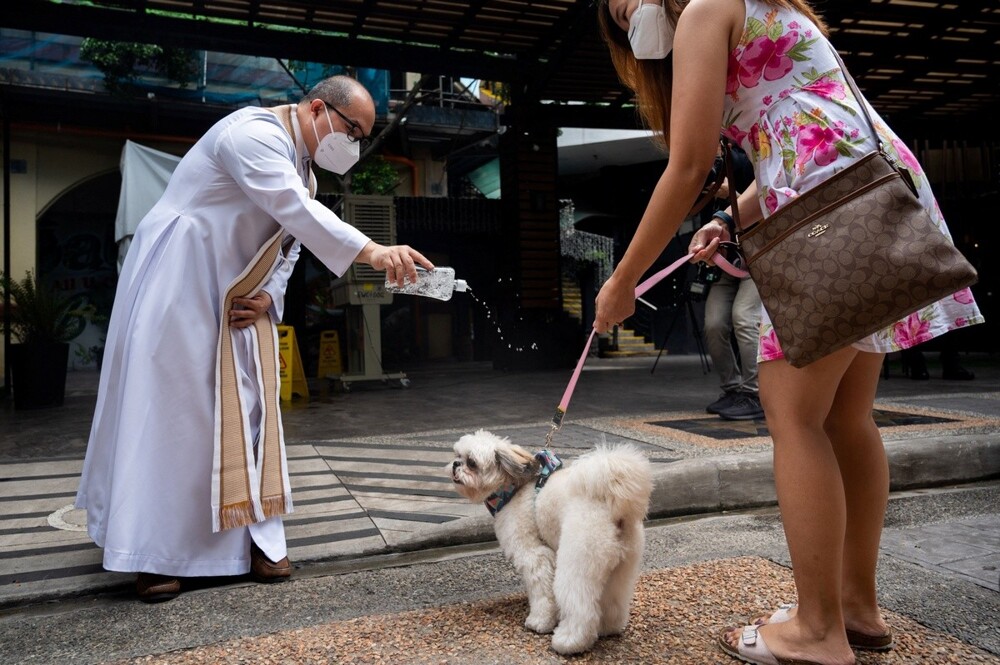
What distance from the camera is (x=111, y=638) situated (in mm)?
2211

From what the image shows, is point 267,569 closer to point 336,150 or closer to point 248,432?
point 248,432

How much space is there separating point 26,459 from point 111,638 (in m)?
3.07

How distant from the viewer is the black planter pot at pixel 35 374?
7.84m

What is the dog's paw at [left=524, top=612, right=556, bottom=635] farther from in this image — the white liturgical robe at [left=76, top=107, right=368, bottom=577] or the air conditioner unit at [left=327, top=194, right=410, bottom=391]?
the air conditioner unit at [left=327, top=194, right=410, bottom=391]

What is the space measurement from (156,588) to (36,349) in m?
A: 6.68

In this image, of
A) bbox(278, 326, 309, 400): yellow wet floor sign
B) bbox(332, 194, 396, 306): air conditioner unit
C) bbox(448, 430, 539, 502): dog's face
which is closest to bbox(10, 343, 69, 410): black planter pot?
bbox(278, 326, 309, 400): yellow wet floor sign

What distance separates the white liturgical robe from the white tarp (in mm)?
6219

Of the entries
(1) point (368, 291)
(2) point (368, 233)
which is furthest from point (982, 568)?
(2) point (368, 233)

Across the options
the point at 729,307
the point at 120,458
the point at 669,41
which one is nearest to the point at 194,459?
the point at 120,458

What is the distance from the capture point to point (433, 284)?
2.40 metres

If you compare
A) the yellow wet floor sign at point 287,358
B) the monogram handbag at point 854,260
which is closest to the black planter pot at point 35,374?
the yellow wet floor sign at point 287,358

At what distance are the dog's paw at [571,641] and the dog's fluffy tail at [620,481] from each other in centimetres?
34

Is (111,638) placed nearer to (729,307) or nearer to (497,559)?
(497,559)

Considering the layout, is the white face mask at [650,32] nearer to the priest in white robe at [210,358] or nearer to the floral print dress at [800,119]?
the floral print dress at [800,119]
